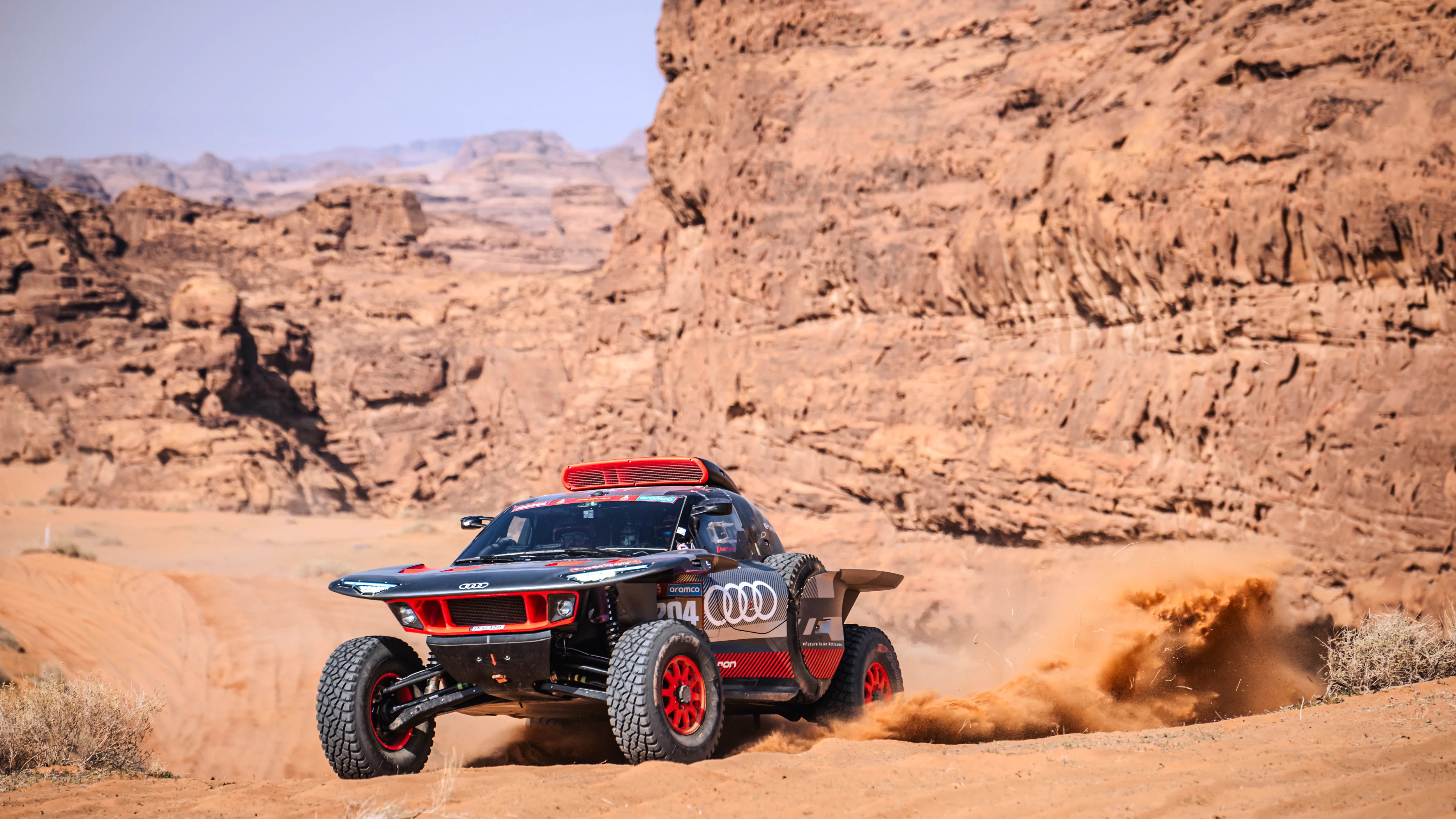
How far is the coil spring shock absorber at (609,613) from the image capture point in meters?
6.41

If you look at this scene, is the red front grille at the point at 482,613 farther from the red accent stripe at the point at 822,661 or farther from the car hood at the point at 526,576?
the red accent stripe at the point at 822,661

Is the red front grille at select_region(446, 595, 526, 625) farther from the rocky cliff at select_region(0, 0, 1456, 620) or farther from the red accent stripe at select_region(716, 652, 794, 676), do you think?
the rocky cliff at select_region(0, 0, 1456, 620)

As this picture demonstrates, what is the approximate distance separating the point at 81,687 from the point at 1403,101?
12893 millimetres

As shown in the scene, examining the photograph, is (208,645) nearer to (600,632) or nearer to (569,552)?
(569,552)

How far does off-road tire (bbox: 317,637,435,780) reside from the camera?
6.53 meters

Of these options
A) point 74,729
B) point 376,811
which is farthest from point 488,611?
point 74,729

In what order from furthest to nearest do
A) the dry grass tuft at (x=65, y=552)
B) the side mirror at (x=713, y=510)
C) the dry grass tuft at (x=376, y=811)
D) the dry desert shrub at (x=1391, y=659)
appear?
the dry grass tuft at (x=65, y=552)
the dry desert shrub at (x=1391, y=659)
the side mirror at (x=713, y=510)
the dry grass tuft at (x=376, y=811)

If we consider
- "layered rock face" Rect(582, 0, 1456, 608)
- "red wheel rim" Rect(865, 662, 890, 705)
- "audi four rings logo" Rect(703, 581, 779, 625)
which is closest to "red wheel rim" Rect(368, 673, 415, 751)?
"audi four rings logo" Rect(703, 581, 779, 625)

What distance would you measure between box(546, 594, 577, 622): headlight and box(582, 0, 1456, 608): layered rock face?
827 cm

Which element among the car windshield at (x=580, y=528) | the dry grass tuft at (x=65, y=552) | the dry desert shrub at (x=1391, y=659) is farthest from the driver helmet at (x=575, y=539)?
the dry grass tuft at (x=65, y=552)

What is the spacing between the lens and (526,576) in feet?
20.5

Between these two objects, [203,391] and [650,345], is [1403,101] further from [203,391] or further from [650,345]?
[203,391]

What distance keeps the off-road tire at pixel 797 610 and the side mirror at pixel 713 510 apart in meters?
0.50

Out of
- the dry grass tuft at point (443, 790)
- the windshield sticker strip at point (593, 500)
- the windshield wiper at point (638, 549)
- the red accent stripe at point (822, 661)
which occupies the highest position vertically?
the windshield sticker strip at point (593, 500)
